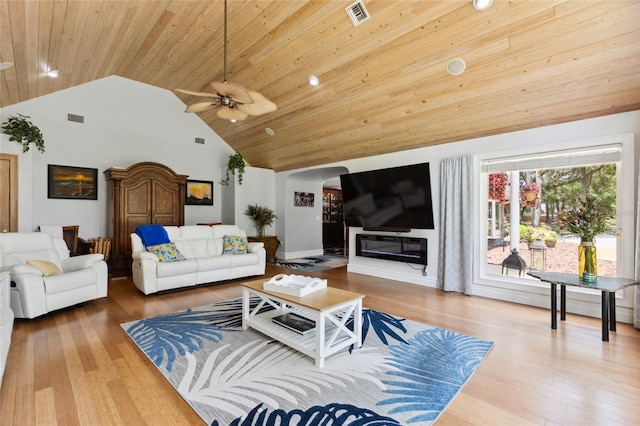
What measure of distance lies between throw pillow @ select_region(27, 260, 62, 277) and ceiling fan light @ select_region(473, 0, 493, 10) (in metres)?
5.19

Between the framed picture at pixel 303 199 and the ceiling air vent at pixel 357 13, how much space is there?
5196 mm

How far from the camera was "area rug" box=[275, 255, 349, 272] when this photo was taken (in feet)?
21.8

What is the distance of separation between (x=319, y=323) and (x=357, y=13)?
119 inches

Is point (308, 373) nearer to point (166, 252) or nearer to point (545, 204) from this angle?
point (166, 252)

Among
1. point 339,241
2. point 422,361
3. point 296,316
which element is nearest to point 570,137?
point 422,361

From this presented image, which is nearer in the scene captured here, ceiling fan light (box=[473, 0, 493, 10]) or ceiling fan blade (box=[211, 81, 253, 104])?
ceiling fan light (box=[473, 0, 493, 10])

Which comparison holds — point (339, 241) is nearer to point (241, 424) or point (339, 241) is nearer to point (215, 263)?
point (215, 263)

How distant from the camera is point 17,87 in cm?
432

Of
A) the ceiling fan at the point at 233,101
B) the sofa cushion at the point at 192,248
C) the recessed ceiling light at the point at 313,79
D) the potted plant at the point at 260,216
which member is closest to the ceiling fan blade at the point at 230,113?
the ceiling fan at the point at 233,101

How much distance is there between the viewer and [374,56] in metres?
3.55

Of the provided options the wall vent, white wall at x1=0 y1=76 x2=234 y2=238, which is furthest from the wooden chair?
the wall vent

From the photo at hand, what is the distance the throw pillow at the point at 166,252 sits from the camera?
4453mm

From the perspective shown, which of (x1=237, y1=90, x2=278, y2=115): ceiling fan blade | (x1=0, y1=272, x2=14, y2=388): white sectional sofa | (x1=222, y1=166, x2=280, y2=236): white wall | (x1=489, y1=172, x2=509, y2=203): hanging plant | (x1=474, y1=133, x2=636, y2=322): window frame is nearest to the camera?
(x1=0, y1=272, x2=14, y2=388): white sectional sofa

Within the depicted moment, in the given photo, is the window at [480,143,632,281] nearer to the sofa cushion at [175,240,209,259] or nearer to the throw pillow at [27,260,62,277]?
the sofa cushion at [175,240,209,259]
